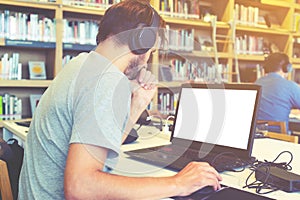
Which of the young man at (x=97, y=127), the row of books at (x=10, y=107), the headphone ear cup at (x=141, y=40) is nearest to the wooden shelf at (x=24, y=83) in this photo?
the row of books at (x=10, y=107)

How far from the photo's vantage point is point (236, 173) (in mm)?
1254

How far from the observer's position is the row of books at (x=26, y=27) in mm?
3154

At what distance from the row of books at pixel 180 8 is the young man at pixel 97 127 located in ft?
9.38

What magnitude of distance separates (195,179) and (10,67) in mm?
2649

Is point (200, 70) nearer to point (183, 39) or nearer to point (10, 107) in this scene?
point (183, 39)

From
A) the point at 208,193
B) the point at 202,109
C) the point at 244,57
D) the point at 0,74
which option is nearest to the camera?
the point at 208,193

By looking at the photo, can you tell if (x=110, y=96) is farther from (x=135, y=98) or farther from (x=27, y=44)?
(x=27, y=44)

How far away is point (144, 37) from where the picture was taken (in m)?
1.09

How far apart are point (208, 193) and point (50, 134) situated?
0.45 meters

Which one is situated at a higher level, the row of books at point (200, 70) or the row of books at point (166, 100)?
the row of books at point (200, 70)

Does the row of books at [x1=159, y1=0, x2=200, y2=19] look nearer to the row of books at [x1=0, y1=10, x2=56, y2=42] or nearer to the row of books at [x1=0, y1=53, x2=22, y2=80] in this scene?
the row of books at [x1=0, y1=10, x2=56, y2=42]

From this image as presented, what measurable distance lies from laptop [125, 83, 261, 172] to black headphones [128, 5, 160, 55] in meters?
0.41

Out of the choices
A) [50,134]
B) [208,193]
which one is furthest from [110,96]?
[208,193]

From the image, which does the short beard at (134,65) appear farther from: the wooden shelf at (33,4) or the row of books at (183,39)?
the row of books at (183,39)
